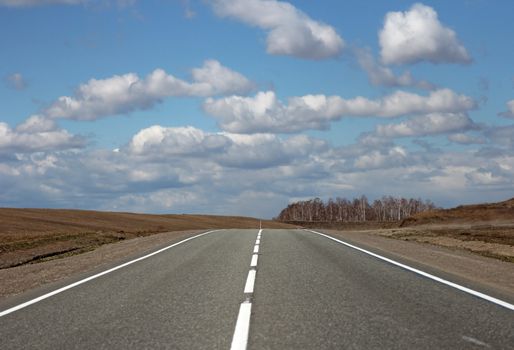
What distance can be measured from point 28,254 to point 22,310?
17.5 meters

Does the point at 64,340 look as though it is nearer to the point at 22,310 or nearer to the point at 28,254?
the point at 22,310

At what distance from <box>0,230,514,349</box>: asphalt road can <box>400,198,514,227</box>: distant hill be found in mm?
55844

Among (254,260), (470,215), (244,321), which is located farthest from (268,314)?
(470,215)

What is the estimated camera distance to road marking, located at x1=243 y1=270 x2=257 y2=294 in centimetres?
1024

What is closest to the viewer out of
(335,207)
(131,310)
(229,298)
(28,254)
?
(131,310)

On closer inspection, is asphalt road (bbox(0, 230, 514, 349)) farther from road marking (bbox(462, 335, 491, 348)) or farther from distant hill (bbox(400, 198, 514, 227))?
distant hill (bbox(400, 198, 514, 227))

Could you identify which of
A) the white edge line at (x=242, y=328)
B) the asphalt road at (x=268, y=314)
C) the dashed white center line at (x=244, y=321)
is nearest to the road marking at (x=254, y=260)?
the asphalt road at (x=268, y=314)

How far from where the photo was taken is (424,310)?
8266 millimetres

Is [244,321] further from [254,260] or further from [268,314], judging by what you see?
[254,260]

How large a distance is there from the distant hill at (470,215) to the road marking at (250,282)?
5573 centimetres

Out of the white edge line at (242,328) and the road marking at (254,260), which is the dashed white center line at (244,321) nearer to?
the white edge line at (242,328)

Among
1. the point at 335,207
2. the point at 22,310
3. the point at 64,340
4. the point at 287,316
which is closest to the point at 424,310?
the point at 287,316

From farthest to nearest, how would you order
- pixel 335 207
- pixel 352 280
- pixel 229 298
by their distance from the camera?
1. pixel 335 207
2. pixel 352 280
3. pixel 229 298

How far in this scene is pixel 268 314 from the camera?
7.98m
